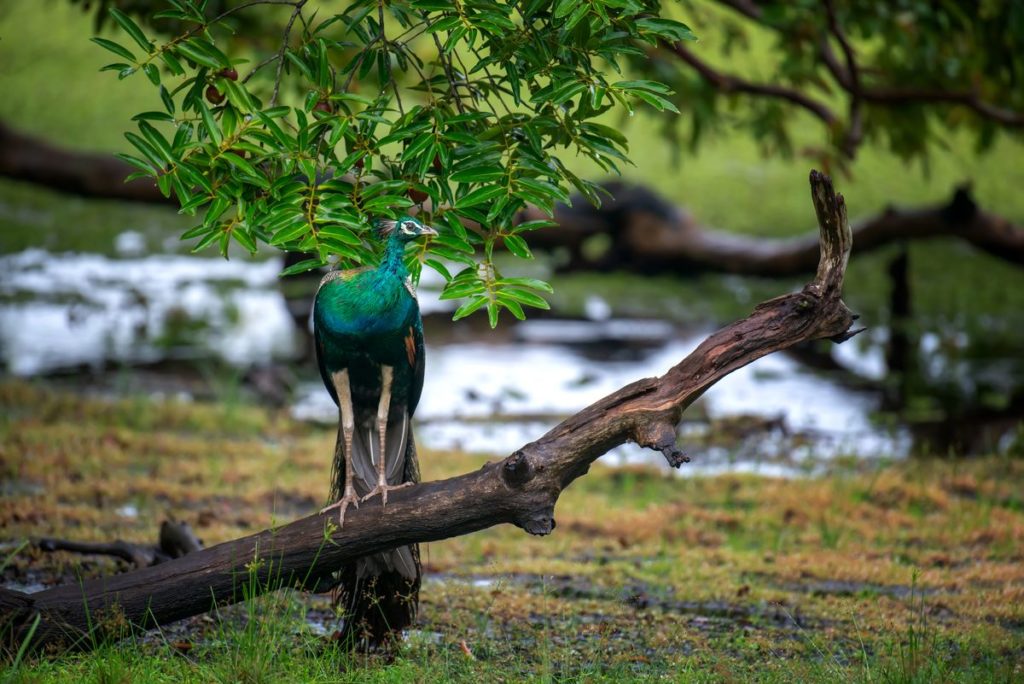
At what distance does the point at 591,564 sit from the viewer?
228 inches

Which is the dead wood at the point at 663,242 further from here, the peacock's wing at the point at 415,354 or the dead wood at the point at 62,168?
the peacock's wing at the point at 415,354

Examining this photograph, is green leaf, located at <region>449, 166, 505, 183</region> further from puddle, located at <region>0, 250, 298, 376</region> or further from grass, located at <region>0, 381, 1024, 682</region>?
puddle, located at <region>0, 250, 298, 376</region>

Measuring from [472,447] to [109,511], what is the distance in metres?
2.66

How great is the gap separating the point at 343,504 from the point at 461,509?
1.42 ft

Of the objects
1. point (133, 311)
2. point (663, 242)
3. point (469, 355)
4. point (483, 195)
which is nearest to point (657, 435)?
point (483, 195)

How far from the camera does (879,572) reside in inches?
221

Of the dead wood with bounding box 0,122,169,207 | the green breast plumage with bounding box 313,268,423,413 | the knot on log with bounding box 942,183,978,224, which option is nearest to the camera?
the green breast plumage with bounding box 313,268,423,413

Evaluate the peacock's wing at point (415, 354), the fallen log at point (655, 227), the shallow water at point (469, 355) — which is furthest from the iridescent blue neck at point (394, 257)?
the fallen log at point (655, 227)

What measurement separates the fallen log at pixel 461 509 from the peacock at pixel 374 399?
0.16 m

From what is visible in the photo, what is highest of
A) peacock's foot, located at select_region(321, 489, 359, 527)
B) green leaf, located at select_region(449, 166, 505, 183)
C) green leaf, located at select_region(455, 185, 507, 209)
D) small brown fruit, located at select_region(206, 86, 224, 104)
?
small brown fruit, located at select_region(206, 86, 224, 104)

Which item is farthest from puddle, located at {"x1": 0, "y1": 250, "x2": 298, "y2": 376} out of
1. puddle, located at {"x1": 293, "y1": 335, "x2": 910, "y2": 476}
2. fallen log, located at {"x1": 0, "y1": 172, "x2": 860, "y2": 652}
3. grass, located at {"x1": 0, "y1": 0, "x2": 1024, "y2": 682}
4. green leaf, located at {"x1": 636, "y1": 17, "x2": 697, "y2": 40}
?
green leaf, located at {"x1": 636, "y1": 17, "x2": 697, "y2": 40}

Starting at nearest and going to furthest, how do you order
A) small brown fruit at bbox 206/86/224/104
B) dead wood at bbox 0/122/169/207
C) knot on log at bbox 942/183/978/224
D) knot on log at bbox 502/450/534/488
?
knot on log at bbox 502/450/534/488, small brown fruit at bbox 206/86/224/104, knot on log at bbox 942/183/978/224, dead wood at bbox 0/122/169/207

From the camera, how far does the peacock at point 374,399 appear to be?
418 cm

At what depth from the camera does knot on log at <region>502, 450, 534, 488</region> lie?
392 centimetres
